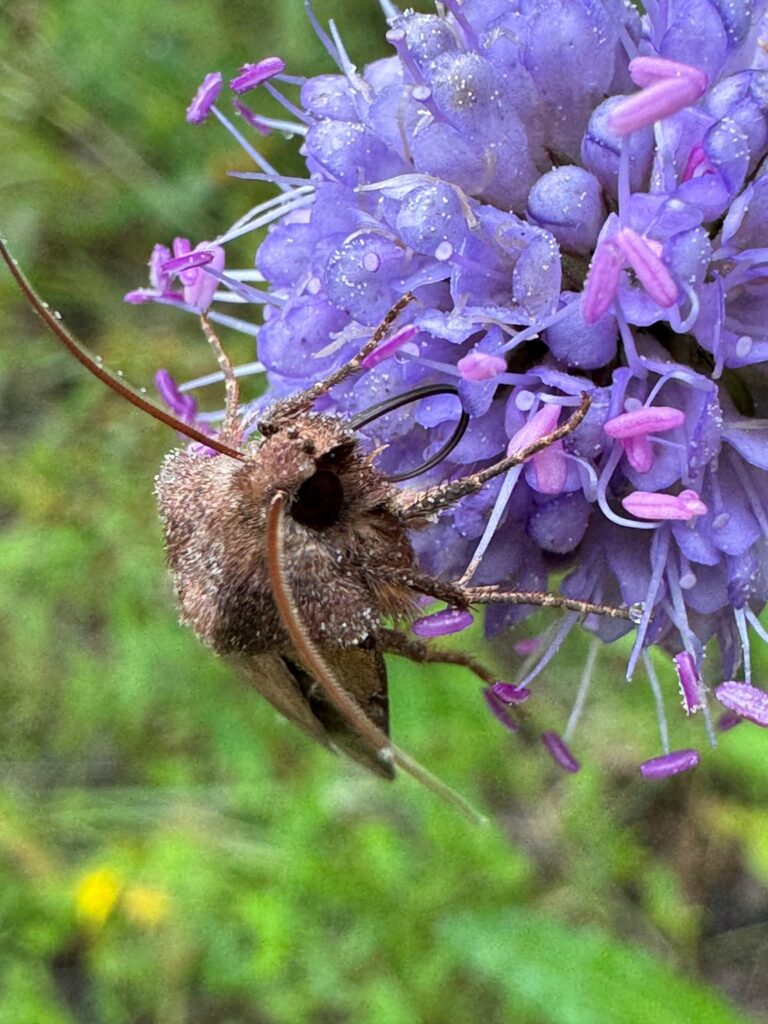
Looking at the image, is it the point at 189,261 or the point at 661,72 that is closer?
the point at 661,72

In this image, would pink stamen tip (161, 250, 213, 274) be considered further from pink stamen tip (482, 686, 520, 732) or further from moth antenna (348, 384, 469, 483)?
pink stamen tip (482, 686, 520, 732)

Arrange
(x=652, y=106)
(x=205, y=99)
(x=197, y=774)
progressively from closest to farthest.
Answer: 1. (x=652, y=106)
2. (x=205, y=99)
3. (x=197, y=774)

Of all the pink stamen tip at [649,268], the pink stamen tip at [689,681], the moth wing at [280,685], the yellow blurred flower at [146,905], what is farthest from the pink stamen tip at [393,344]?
the yellow blurred flower at [146,905]

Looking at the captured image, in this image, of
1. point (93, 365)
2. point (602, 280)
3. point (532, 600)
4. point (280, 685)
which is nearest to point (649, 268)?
point (602, 280)

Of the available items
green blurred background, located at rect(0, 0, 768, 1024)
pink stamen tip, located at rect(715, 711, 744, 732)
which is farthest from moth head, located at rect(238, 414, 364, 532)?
green blurred background, located at rect(0, 0, 768, 1024)

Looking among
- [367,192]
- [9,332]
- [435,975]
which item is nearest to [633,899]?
[435,975]

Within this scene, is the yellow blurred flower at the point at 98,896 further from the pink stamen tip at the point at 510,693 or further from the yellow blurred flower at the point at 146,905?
the pink stamen tip at the point at 510,693

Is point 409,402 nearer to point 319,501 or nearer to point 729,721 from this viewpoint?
point 319,501
